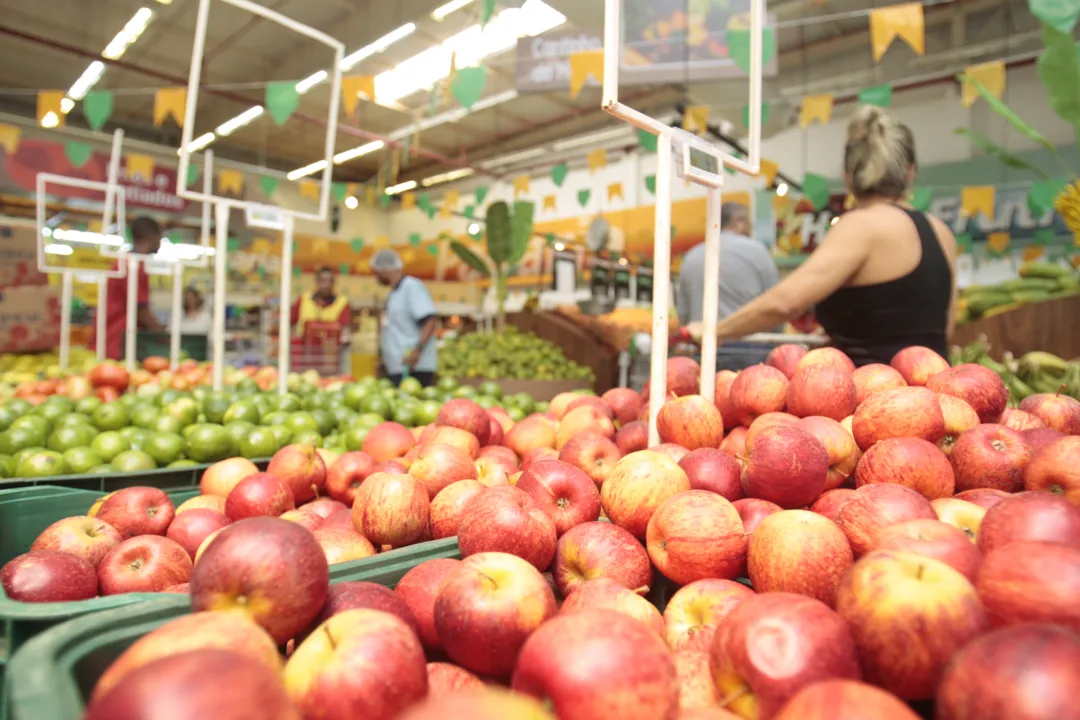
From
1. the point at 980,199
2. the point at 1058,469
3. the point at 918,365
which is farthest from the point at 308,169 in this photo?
the point at 980,199

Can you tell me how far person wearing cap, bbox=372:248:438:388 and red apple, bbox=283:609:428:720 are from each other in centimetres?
512

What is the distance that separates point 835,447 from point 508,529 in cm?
83

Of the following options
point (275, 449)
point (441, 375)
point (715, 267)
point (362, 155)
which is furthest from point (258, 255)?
point (715, 267)

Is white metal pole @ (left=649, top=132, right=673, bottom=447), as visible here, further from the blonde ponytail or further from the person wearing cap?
the person wearing cap

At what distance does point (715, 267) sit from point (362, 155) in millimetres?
17361

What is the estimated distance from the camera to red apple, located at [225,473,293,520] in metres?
1.65

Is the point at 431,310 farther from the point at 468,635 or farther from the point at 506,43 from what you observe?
the point at 506,43

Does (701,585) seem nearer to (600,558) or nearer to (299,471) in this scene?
(600,558)

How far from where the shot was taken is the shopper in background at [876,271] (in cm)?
255

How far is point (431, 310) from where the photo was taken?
5918 millimetres

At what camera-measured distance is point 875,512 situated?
3.73 ft

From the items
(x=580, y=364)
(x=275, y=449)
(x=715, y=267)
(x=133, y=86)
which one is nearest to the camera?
(x=715, y=267)

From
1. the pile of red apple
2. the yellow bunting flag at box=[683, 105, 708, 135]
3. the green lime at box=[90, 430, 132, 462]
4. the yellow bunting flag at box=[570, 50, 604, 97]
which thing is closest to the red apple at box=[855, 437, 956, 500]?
the pile of red apple

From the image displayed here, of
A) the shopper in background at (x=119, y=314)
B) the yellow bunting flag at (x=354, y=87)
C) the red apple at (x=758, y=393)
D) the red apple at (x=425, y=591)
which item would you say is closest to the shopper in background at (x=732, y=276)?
the red apple at (x=758, y=393)
